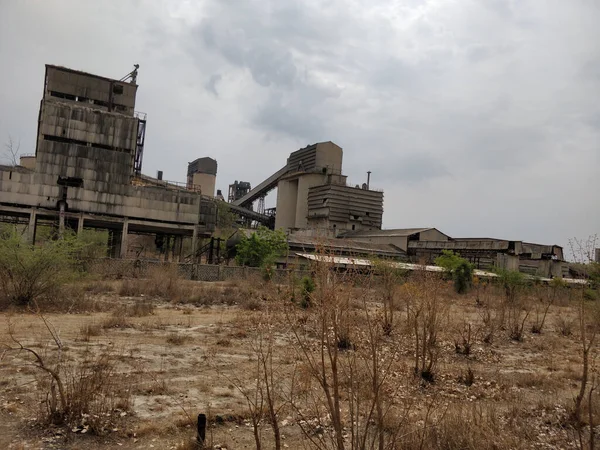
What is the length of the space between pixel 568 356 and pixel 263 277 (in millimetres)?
17554

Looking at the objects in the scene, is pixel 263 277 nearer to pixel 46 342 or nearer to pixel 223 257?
pixel 223 257

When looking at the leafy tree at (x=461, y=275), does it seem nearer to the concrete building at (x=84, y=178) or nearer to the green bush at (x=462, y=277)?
the green bush at (x=462, y=277)

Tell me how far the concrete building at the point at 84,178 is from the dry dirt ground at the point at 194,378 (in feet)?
Result: 70.9

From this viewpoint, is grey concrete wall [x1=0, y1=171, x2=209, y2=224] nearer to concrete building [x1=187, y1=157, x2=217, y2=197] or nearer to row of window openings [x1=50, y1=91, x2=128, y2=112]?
row of window openings [x1=50, y1=91, x2=128, y2=112]

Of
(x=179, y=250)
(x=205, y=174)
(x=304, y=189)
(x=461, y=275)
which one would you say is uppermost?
(x=205, y=174)

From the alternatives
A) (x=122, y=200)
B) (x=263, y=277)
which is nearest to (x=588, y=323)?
(x=263, y=277)

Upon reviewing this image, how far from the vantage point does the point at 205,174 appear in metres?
75.8

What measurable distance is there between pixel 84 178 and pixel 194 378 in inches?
1242

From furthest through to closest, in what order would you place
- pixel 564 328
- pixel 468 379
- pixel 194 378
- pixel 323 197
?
pixel 323 197, pixel 564 328, pixel 468 379, pixel 194 378

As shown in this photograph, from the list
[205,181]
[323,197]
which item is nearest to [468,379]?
[323,197]

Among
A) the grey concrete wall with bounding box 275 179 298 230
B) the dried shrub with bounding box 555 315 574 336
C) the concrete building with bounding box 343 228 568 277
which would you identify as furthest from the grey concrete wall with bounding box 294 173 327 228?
the dried shrub with bounding box 555 315 574 336

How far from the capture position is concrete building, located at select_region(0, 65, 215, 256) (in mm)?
34375

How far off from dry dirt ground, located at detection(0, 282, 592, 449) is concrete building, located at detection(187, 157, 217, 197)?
59841 mm

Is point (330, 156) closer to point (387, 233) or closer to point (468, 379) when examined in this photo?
point (387, 233)
